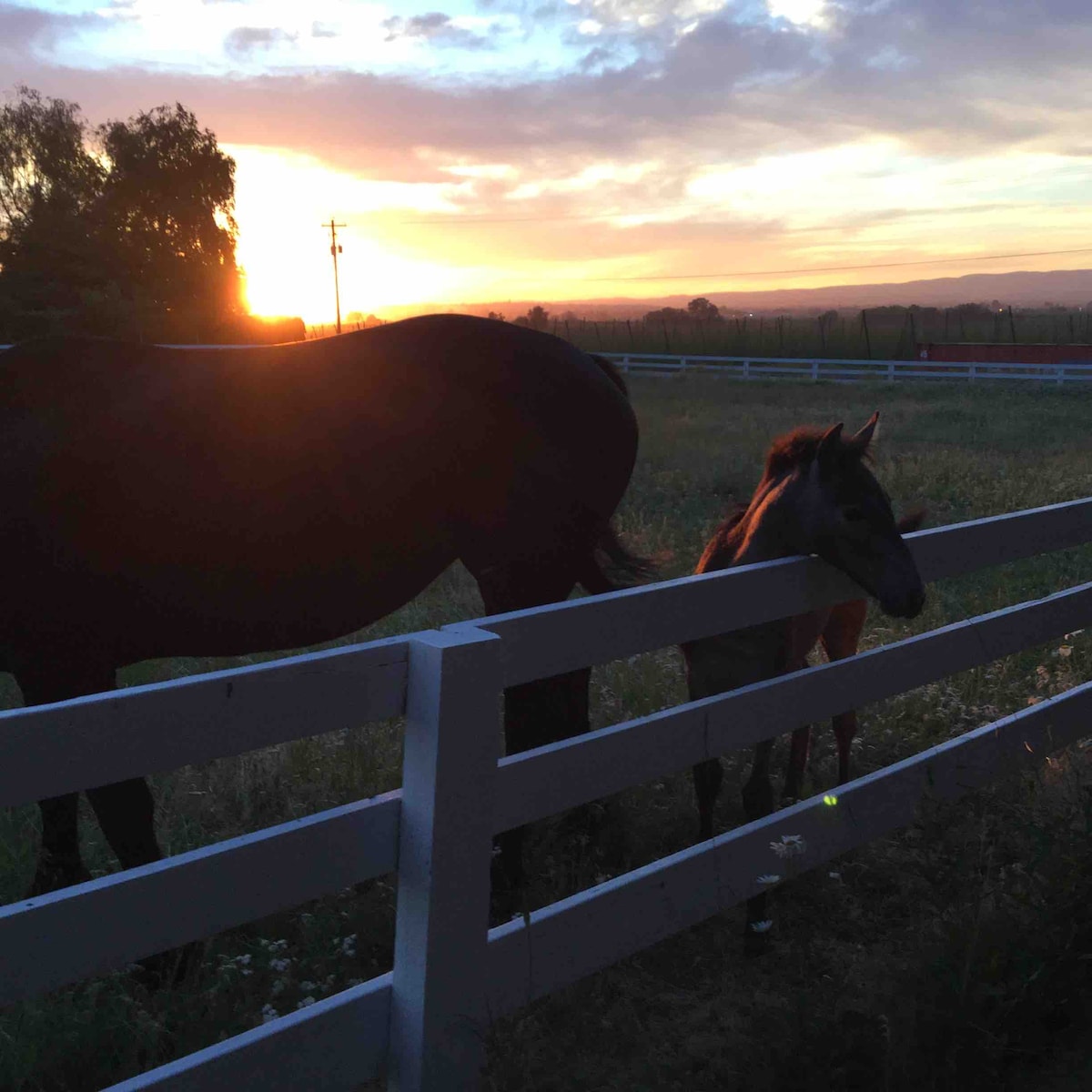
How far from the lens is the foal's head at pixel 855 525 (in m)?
3.06

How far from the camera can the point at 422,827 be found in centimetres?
195

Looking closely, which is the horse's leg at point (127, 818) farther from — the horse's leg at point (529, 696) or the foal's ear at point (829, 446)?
the foal's ear at point (829, 446)

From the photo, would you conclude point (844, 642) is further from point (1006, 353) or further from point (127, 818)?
point (1006, 353)

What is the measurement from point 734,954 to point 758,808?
1.72ft

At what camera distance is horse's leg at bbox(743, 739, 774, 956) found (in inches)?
126

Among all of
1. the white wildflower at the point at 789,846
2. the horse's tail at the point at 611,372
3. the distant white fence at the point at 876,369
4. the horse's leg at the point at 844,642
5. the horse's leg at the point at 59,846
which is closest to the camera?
the white wildflower at the point at 789,846

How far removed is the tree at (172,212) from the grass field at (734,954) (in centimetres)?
4145

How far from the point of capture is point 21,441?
10.3 feet

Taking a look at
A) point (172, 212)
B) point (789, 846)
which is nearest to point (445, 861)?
point (789, 846)

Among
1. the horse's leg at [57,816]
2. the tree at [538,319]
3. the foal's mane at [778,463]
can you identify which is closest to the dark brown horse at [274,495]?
the horse's leg at [57,816]

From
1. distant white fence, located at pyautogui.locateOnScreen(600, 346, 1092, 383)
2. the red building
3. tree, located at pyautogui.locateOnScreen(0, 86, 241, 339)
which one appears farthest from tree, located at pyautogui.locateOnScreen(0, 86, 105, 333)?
the red building

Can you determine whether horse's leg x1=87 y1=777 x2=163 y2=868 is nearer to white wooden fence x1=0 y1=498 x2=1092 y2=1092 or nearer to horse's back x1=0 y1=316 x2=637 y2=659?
horse's back x1=0 y1=316 x2=637 y2=659

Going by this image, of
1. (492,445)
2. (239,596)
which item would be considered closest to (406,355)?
(492,445)

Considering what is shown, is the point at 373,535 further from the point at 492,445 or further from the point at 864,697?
the point at 864,697
